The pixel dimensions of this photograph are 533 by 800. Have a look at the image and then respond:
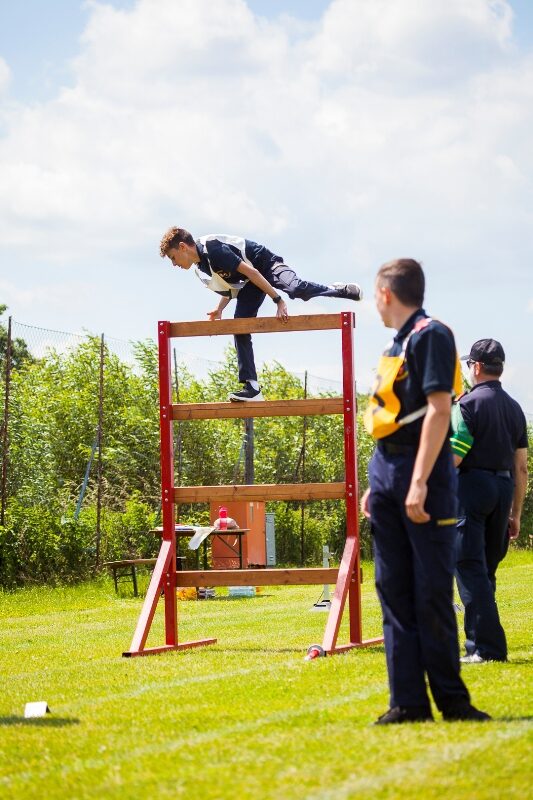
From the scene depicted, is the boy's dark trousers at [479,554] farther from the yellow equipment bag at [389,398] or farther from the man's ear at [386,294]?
the man's ear at [386,294]

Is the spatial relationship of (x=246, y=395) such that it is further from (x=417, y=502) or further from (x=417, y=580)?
(x=417, y=502)

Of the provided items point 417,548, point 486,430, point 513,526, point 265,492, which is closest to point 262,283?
point 265,492

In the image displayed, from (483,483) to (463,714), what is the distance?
2674 millimetres

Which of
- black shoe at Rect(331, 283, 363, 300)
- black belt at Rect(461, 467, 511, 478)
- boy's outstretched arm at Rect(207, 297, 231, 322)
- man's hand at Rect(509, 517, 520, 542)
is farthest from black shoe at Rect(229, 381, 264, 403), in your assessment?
man's hand at Rect(509, 517, 520, 542)

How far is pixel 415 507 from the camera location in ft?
15.3

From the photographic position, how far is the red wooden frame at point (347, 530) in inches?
340

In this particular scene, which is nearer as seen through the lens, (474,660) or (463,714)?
(463,714)

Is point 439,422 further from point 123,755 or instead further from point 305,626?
point 305,626

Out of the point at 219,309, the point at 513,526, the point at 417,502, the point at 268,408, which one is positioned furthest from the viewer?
the point at 219,309

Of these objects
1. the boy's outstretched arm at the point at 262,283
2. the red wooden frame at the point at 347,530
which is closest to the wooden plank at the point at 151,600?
the red wooden frame at the point at 347,530

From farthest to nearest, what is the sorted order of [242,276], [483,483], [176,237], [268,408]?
[242,276]
[268,408]
[176,237]
[483,483]

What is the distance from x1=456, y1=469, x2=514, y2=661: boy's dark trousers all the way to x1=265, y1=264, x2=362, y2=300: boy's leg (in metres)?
2.10

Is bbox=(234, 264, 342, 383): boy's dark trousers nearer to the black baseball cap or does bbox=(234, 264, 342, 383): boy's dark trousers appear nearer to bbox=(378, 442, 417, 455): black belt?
the black baseball cap

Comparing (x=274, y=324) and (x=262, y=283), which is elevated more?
(x=262, y=283)
